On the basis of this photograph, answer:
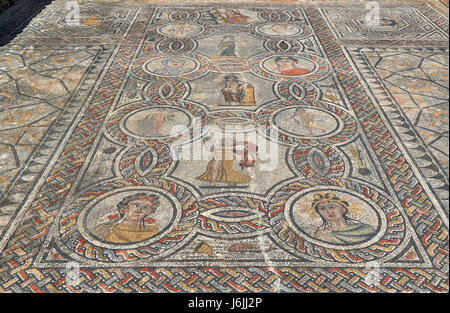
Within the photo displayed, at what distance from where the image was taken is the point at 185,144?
351 centimetres

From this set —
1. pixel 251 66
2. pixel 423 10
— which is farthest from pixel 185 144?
pixel 423 10

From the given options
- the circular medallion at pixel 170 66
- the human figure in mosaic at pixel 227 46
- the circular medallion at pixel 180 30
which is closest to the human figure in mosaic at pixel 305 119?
the circular medallion at pixel 170 66

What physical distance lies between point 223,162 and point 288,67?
2.06 m

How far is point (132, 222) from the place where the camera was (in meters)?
2.75

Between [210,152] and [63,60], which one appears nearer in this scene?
[210,152]

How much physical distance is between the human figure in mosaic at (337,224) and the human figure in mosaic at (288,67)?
2.19 meters

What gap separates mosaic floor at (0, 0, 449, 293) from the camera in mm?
2438

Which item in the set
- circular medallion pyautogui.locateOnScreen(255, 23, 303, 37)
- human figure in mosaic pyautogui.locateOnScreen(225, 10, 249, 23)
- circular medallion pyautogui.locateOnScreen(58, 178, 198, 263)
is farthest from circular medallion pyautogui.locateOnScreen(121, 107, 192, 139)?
human figure in mosaic pyautogui.locateOnScreen(225, 10, 249, 23)

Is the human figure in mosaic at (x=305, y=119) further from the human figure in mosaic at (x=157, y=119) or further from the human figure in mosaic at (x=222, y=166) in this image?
the human figure in mosaic at (x=157, y=119)

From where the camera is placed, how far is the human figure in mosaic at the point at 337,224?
2.64 metres

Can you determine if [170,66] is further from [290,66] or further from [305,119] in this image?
[305,119]

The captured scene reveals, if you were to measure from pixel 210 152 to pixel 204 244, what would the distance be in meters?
0.99

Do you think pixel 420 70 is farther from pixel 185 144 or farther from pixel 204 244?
pixel 204 244

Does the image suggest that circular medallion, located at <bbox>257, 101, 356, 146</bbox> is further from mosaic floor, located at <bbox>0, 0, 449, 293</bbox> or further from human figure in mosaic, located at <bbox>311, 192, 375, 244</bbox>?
human figure in mosaic, located at <bbox>311, 192, 375, 244</bbox>
